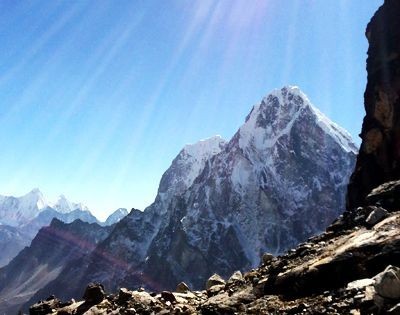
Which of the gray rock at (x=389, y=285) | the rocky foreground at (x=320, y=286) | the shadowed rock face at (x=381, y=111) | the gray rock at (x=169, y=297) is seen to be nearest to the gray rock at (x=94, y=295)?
the rocky foreground at (x=320, y=286)

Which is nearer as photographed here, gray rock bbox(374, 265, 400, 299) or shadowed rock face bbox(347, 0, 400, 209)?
gray rock bbox(374, 265, 400, 299)

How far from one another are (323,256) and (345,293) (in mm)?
4984

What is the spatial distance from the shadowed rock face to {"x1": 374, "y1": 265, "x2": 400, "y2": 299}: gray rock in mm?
62520

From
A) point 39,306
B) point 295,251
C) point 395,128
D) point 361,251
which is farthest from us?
point 395,128

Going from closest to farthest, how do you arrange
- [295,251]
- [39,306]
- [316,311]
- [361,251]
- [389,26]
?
[316,311] → [361,251] → [295,251] → [39,306] → [389,26]

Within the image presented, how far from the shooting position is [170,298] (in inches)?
1041

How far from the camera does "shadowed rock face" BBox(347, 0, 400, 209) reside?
78.1 metres

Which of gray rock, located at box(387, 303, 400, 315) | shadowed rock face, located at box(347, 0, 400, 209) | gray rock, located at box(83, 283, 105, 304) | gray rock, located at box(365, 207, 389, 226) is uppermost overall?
shadowed rock face, located at box(347, 0, 400, 209)

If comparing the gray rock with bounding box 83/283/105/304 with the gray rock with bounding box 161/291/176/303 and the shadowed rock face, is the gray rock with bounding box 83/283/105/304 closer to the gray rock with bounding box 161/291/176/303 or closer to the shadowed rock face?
the gray rock with bounding box 161/291/176/303

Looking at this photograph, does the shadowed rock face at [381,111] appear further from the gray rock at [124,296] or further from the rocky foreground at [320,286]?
the gray rock at [124,296]

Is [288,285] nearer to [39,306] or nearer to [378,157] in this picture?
[39,306]

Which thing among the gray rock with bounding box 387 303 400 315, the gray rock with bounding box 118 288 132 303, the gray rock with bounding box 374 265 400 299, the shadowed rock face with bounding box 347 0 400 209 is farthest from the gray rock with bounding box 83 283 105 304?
the shadowed rock face with bounding box 347 0 400 209

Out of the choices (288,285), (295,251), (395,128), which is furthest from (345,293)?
(395,128)

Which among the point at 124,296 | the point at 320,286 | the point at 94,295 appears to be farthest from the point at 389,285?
the point at 94,295
